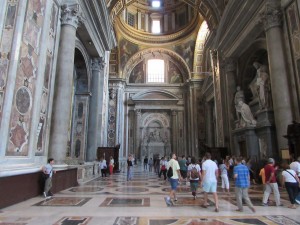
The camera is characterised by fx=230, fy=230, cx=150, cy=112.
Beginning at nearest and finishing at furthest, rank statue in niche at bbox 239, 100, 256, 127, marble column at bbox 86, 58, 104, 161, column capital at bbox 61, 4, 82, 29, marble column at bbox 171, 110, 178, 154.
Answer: column capital at bbox 61, 4, 82, 29
statue in niche at bbox 239, 100, 256, 127
marble column at bbox 86, 58, 104, 161
marble column at bbox 171, 110, 178, 154

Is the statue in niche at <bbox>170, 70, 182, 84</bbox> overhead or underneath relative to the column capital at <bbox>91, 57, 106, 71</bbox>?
overhead

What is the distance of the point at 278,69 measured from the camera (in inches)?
367

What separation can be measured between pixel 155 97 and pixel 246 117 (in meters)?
15.1

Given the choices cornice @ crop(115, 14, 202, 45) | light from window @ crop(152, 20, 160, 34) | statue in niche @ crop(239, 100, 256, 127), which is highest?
light from window @ crop(152, 20, 160, 34)

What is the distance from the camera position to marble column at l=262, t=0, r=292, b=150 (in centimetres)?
891

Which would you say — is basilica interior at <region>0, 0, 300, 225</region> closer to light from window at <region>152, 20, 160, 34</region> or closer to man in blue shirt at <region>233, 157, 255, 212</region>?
light from window at <region>152, 20, 160, 34</region>

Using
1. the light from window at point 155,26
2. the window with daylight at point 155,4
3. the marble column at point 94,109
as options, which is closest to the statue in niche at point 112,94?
the light from window at point 155,26

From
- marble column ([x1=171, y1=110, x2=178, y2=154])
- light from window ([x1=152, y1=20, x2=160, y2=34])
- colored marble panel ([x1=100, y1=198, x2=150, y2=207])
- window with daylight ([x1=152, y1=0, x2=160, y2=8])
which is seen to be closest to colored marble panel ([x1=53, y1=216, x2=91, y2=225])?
colored marble panel ([x1=100, y1=198, x2=150, y2=207])

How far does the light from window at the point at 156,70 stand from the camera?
90.3ft

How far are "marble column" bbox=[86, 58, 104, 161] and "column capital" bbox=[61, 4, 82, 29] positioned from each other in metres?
5.39

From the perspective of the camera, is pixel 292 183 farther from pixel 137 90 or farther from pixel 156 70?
pixel 156 70

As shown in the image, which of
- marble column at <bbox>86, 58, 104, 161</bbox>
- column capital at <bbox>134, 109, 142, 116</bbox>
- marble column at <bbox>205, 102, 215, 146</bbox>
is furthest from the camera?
column capital at <bbox>134, 109, 142, 116</bbox>

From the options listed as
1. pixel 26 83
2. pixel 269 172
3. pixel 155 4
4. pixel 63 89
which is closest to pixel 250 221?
pixel 269 172

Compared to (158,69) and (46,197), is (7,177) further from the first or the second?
(158,69)
